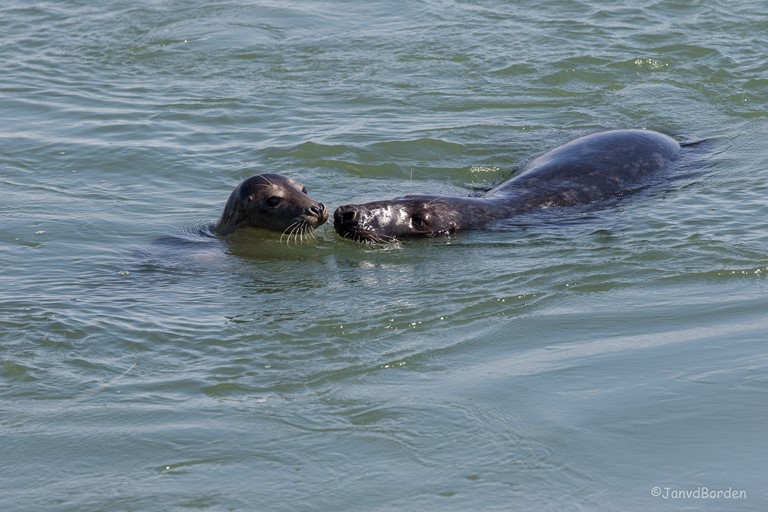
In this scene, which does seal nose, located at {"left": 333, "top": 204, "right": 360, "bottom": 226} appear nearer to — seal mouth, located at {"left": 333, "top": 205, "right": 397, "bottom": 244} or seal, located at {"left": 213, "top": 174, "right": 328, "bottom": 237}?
seal mouth, located at {"left": 333, "top": 205, "right": 397, "bottom": 244}

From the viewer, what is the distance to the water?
514 centimetres

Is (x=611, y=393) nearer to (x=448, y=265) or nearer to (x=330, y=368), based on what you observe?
(x=330, y=368)

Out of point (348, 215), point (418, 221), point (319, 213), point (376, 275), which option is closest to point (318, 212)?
point (319, 213)

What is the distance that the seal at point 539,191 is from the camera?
29.0 ft

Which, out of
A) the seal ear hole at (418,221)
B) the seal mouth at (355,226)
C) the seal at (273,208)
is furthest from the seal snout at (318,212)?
the seal ear hole at (418,221)

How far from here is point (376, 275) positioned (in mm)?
8070

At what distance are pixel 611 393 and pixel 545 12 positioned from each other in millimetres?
10246

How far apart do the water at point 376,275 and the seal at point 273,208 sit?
0.14 m

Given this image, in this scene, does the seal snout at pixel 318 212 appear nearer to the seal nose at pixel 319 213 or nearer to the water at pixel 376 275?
the seal nose at pixel 319 213

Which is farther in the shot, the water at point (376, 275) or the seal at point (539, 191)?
the seal at point (539, 191)

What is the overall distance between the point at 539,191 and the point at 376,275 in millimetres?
1953

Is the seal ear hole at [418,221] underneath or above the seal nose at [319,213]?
underneath

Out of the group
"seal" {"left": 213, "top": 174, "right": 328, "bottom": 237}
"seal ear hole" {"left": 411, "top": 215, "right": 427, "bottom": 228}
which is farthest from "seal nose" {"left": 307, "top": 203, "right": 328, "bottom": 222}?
"seal ear hole" {"left": 411, "top": 215, "right": 427, "bottom": 228}

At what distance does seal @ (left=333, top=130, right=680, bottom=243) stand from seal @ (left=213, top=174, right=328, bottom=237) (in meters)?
0.22
